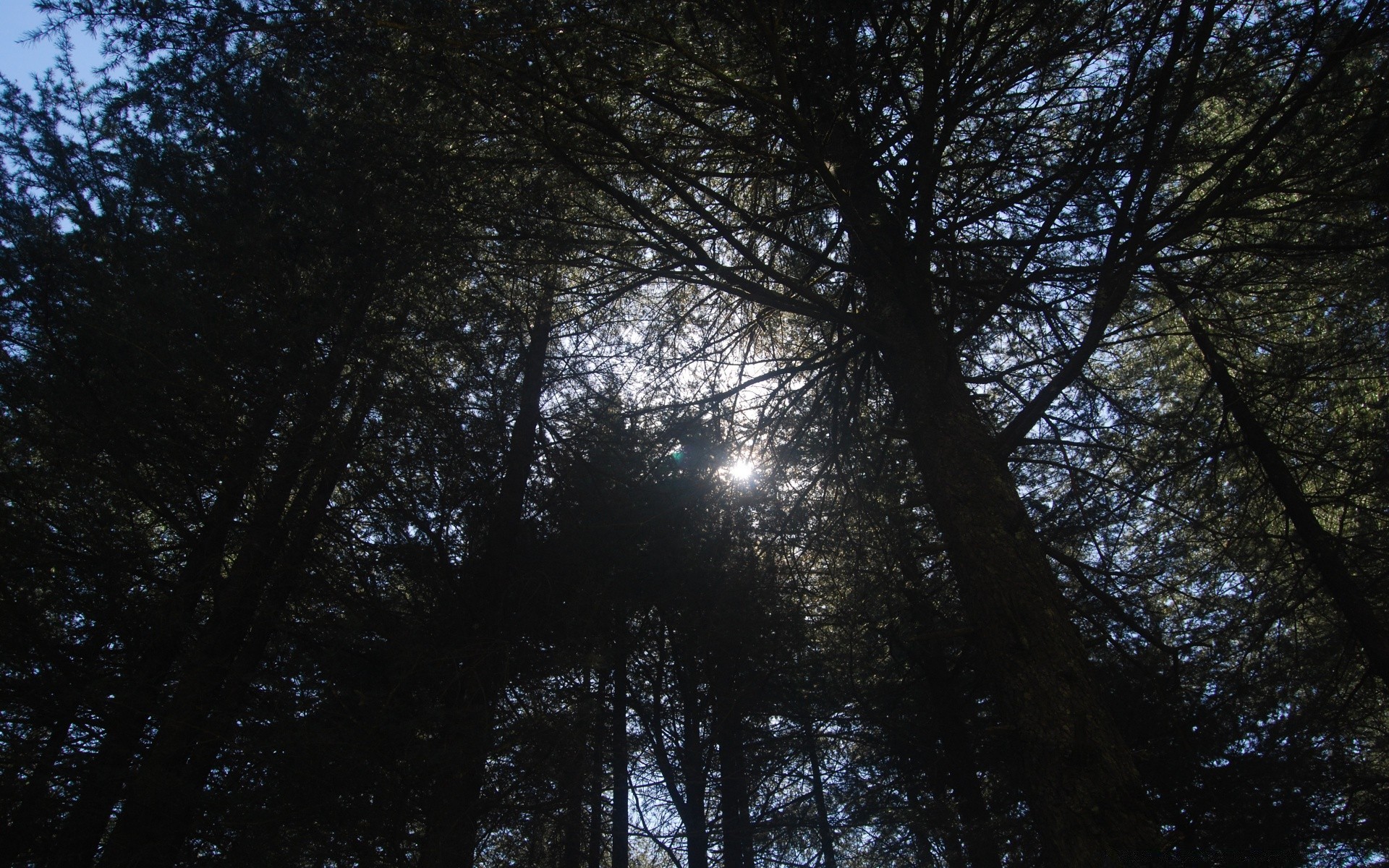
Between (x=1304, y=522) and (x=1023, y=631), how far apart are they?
4.88 meters

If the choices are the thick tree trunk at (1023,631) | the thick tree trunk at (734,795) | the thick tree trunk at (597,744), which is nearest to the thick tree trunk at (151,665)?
the thick tree trunk at (597,744)

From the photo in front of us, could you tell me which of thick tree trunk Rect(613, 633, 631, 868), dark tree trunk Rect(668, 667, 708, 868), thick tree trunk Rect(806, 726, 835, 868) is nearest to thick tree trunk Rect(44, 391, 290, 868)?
thick tree trunk Rect(613, 633, 631, 868)

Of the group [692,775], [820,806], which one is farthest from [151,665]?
[820,806]

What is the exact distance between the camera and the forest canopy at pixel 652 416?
3.75 metres

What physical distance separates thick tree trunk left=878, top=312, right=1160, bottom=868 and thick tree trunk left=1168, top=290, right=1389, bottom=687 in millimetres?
2396

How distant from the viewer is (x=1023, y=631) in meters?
3.36

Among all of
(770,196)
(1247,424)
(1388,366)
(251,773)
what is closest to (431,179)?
(770,196)

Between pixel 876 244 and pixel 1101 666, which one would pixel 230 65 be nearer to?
pixel 876 244

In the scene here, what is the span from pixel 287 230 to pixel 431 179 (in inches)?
41.9

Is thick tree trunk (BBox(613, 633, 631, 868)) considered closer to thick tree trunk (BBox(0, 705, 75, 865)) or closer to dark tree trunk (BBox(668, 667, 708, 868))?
dark tree trunk (BBox(668, 667, 708, 868))

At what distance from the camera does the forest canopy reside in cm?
375

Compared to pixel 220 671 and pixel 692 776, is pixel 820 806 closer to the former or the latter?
pixel 692 776

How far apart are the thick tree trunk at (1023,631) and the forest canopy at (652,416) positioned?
2 centimetres

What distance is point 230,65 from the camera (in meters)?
6.05
